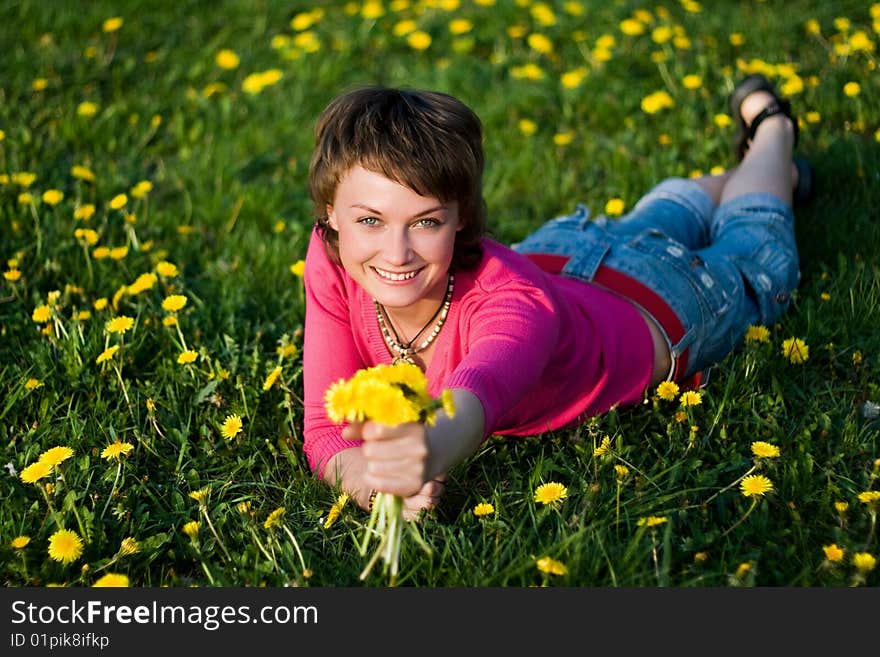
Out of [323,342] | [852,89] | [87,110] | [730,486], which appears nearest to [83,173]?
[87,110]

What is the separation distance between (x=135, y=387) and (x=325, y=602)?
1125 millimetres

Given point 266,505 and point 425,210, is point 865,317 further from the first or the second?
point 266,505

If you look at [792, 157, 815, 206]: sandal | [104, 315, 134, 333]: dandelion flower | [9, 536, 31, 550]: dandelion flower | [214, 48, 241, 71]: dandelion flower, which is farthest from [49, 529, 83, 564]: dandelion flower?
[214, 48, 241, 71]: dandelion flower

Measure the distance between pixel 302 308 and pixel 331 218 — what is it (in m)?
0.80

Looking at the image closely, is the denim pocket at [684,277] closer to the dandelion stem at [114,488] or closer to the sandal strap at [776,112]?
the sandal strap at [776,112]

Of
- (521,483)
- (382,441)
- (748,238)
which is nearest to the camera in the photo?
(382,441)

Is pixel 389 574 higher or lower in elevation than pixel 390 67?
lower

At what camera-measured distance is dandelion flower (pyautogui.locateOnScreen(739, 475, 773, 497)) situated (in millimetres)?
2131

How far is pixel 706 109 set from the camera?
403 cm

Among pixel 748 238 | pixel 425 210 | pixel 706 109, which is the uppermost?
Answer: pixel 706 109

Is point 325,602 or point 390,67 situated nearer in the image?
point 325,602

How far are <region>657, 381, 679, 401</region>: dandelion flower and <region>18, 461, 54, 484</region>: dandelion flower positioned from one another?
4.62 ft

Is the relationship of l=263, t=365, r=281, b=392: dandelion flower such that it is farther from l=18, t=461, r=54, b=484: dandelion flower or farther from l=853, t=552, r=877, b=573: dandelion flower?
l=853, t=552, r=877, b=573: dandelion flower

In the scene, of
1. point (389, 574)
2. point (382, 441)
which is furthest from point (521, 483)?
point (382, 441)
